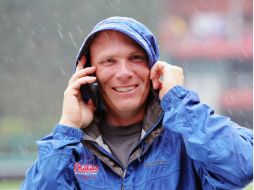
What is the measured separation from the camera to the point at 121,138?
3117 millimetres

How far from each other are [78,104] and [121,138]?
23 centimetres

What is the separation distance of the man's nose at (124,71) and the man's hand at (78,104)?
0.15 metres

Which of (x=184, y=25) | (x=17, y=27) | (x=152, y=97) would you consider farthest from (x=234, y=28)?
(x=152, y=97)

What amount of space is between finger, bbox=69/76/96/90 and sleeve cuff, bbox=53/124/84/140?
199 mm

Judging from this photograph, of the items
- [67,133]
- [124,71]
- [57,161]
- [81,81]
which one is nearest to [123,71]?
[124,71]

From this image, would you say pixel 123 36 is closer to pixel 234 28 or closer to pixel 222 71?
pixel 222 71

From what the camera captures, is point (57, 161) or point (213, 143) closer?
point (213, 143)

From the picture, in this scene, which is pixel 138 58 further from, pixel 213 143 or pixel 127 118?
pixel 213 143

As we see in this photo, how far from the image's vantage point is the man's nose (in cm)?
300

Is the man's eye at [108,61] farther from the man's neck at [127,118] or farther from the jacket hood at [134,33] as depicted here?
the man's neck at [127,118]

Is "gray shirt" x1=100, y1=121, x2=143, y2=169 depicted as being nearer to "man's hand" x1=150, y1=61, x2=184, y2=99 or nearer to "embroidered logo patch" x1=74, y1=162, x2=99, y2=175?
"embroidered logo patch" x1=74, y1=162, x2=99, y2=175

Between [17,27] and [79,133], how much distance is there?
17.1m

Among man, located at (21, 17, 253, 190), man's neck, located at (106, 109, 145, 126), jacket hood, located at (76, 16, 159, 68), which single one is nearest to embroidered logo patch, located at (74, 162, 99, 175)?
man, located at (21, 17, 253, 190)

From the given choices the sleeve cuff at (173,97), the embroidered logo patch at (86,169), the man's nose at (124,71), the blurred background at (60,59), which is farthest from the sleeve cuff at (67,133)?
the blurred background at (60,59)
